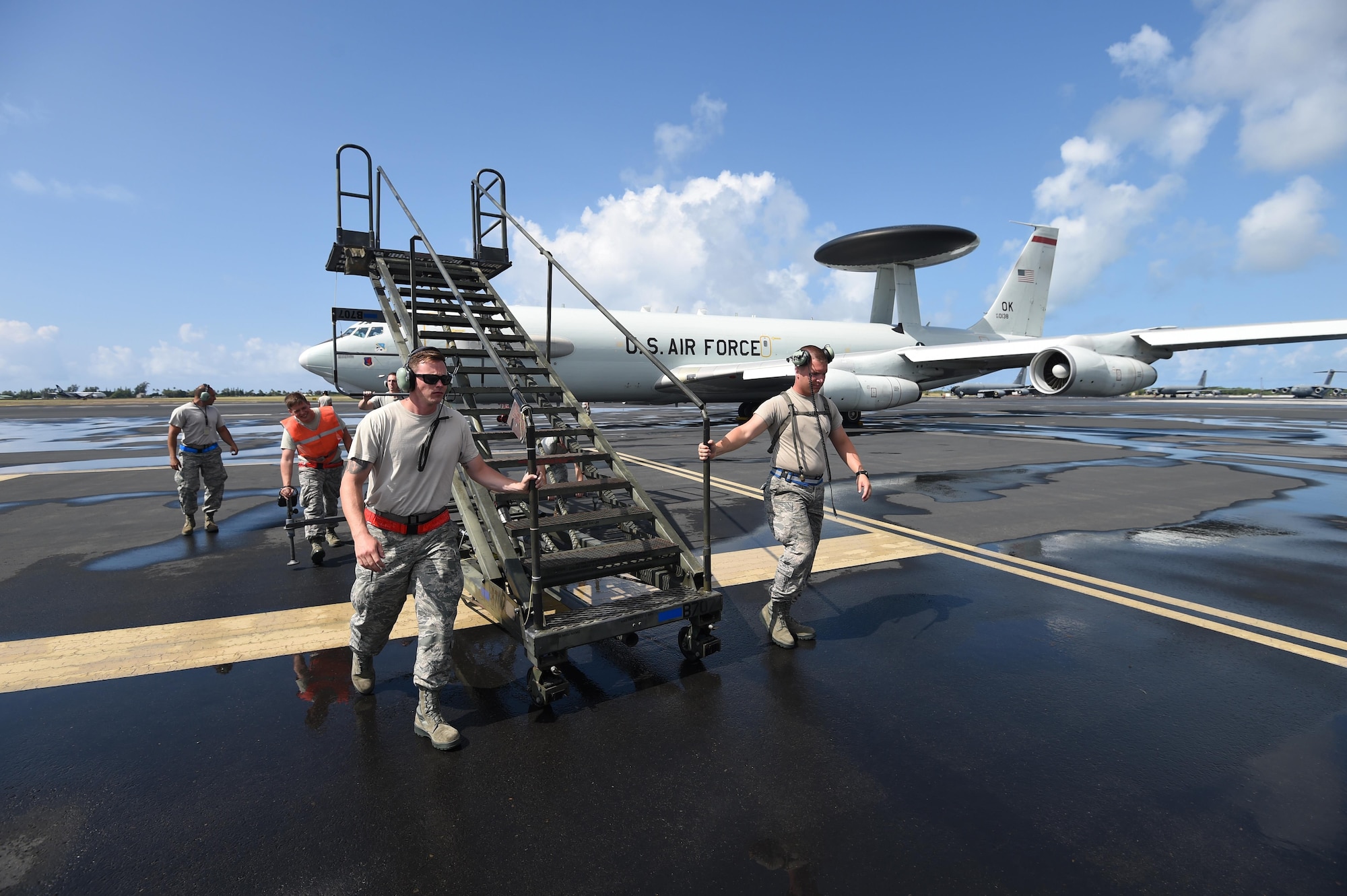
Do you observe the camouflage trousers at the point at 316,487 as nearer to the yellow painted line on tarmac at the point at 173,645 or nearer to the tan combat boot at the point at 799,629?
the yellow painted line on tarmac at the point at 173,645

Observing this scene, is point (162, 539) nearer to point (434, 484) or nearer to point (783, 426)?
point (434, 484)

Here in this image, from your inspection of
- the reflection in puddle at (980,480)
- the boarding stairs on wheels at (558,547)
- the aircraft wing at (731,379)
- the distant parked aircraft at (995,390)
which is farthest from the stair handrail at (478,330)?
the distant parked aircraft at (995,390)

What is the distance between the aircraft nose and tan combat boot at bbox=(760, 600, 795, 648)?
1711 cm

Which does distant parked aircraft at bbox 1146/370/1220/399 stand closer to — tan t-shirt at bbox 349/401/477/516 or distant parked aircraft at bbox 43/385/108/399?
tan t-shirt at bbox 349/401/477/516

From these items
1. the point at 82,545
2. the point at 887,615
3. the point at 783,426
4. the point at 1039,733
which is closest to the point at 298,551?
the point at 82,545

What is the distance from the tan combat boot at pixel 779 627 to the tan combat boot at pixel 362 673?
8.56 ft

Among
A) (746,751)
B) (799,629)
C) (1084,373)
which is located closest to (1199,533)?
(799,629)

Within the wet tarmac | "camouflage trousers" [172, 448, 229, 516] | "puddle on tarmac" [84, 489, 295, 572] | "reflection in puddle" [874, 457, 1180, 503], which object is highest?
"camouflage trousers" [172, 448, 229, 516]

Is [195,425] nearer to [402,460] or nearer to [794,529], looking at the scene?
[402,460]

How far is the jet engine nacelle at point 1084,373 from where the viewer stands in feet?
62.0

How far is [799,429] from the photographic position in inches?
179

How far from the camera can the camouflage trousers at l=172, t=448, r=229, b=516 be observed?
25.3 feet

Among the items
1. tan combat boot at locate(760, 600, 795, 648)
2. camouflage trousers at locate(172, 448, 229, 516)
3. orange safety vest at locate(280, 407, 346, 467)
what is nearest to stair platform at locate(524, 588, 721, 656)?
tan combat boot at locate(760, 600, 795, 648)

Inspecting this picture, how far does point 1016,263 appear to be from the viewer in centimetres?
3222
